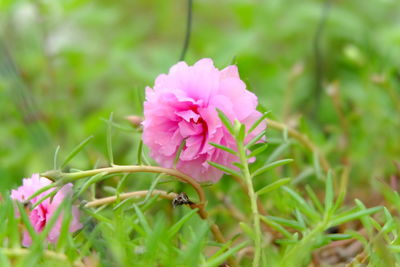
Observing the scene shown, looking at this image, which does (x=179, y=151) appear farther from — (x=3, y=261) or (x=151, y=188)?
(x=3, y=261)

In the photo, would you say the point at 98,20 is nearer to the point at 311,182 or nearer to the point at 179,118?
the point at 311,182

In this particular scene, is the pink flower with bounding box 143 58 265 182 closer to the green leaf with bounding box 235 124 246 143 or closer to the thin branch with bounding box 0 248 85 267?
the green leaf with bounding box 235 124 246 143

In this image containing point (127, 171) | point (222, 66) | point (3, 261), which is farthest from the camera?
point (222, 66)

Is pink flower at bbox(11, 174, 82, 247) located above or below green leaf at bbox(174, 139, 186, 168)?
below

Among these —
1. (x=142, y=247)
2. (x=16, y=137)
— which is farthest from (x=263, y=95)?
(x=142, y=247)

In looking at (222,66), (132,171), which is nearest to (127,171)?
(132,171)

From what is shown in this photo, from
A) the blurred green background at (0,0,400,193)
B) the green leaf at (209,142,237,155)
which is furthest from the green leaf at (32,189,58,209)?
the blurred green background at (0,0,400,193)
